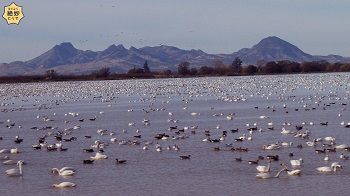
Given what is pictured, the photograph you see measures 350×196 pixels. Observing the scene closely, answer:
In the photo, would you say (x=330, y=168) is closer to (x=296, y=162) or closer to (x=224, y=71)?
(x=296, y=162)

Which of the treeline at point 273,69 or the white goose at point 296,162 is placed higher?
the treeline at point 273,69

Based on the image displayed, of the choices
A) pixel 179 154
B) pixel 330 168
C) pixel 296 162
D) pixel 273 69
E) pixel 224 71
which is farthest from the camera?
pixel 224 71

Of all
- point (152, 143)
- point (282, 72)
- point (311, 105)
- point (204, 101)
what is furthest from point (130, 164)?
point (282, 72)

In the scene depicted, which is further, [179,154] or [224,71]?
[224,71]

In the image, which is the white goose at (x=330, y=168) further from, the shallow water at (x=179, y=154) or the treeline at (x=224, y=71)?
the treeline at (x=224, y=71)

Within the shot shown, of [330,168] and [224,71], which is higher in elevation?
[224,71]

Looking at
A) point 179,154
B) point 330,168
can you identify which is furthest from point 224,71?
point 330,168

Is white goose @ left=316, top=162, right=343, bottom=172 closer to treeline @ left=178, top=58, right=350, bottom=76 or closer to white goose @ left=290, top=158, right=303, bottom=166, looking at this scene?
white goose @ left=290, top=158, right=303, bottom=166

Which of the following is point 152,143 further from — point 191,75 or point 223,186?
point 191,75

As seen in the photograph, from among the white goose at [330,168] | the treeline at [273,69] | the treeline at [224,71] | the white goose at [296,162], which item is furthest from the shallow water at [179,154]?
the treeline at [273,69]

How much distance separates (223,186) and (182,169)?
3.26 meters

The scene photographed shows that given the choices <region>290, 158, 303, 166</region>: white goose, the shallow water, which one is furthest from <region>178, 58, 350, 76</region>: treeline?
<region>290, 158, 303, 166</region>: white goose

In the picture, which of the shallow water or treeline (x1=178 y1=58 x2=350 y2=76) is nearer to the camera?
the shallow water

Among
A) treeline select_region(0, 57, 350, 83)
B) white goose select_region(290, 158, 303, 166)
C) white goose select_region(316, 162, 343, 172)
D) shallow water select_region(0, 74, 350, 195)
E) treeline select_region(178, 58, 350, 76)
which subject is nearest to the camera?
shallow water select_region(0, 74, 350, 195)
